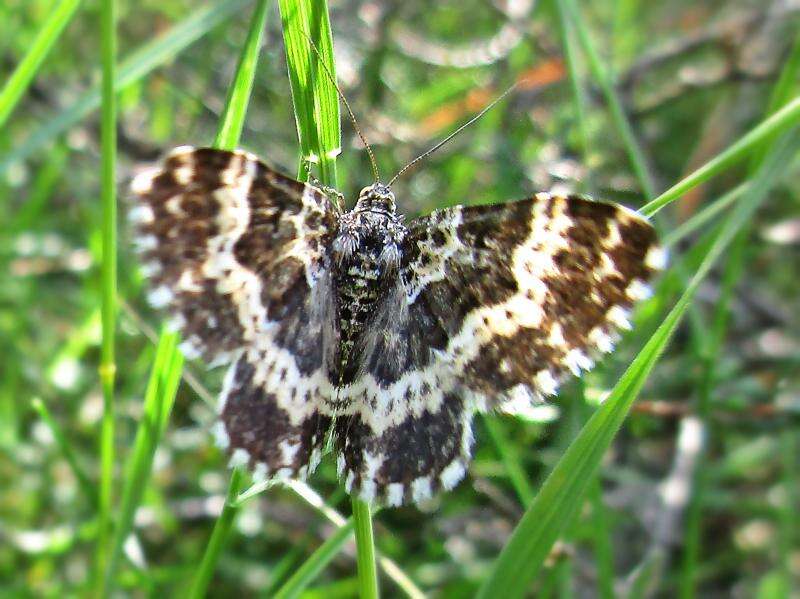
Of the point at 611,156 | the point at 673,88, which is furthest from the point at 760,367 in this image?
the point at 673,88

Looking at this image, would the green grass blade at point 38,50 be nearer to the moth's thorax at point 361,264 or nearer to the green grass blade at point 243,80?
the green grass blade at point 243,80

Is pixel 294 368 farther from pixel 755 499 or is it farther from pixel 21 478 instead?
pixel 755 499

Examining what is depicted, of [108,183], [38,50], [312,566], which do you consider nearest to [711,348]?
[312,566]

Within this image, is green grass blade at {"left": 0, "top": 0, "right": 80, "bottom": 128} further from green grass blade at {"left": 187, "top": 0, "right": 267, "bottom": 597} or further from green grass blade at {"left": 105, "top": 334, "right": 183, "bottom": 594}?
green grass blade at {"left": 105, "top": 334, "right": 183, "bottom": 594}

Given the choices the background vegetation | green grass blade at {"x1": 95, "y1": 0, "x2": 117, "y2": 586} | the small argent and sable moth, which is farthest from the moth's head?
green grass blade at {"x1": 95, "y1": 0, "x2": 117, "y2": 586}

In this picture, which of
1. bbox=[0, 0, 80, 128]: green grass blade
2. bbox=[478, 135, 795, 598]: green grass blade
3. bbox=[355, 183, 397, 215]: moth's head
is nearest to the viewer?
bbox=[478, 135, 795, 598]: green grass blade

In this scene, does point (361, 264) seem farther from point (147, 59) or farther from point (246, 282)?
point (147, 59)
